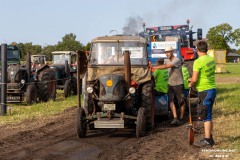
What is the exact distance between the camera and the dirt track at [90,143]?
7281 millimetres

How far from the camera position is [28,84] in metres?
16.2

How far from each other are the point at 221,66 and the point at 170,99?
1159 inches

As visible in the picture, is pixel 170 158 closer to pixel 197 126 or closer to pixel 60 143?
pixel 60 143

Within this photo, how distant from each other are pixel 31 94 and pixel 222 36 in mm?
91082

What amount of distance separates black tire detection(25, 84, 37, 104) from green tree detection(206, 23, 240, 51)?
8495 cm

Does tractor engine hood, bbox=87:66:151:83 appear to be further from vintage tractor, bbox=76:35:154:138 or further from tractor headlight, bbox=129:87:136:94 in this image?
tractor headlight, bbox=129:87:136:94

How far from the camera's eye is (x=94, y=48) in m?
10.2

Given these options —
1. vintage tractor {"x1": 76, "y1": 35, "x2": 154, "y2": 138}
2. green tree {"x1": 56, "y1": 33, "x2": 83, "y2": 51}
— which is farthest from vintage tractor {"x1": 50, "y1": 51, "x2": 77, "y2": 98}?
green tree {"x1": 56, "y1": 33, "x2": 83, "y2": 51}

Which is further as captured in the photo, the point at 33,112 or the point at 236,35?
the point at 236,35

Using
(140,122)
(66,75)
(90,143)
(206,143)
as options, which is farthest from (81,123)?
(66,75)

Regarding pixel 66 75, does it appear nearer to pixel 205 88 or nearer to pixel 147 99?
pixel 147 99

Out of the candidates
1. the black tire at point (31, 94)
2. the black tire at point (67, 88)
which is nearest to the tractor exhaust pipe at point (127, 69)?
the black tire at point (31, 94)

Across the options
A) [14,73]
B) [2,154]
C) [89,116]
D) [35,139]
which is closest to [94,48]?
[89,116]

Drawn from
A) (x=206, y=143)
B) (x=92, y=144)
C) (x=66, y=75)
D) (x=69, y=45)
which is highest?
(x=69, y=45)
